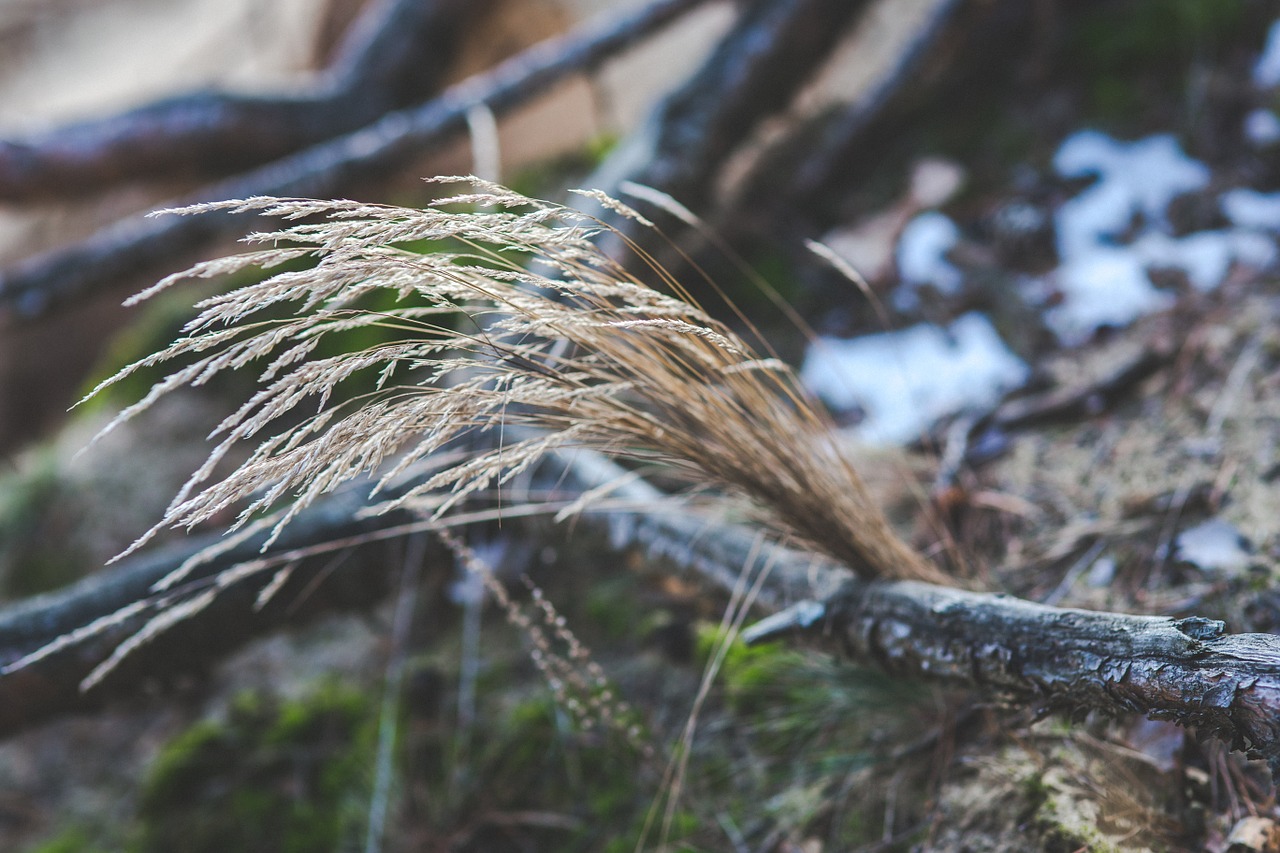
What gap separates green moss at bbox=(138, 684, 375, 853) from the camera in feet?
5.31

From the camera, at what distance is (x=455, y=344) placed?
92 centimetres

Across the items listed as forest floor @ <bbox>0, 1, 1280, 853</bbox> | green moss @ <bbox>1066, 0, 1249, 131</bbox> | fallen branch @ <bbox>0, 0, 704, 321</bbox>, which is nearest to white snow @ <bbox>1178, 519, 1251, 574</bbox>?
forest floor @ <bbox>0, 1, 1280, 853</bbox>

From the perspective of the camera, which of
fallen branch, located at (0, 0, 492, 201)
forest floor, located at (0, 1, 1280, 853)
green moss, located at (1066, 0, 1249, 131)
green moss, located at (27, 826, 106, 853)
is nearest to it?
forest floor, located at (0, 1, 1280, 853)

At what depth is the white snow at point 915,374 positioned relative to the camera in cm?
200

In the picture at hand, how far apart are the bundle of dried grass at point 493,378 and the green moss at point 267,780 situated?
0.90 metres

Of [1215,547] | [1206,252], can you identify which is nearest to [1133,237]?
[1206,252]

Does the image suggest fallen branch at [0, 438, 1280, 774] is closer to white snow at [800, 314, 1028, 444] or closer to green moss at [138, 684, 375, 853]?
green moss at [138, 684, 375, 853]

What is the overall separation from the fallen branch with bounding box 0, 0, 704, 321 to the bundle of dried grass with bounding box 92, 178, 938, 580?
2361mm

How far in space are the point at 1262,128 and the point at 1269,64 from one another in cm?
31

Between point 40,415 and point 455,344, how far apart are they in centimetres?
638

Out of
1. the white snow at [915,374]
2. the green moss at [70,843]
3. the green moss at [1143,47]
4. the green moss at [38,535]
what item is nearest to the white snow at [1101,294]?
the white snow at [915,374]

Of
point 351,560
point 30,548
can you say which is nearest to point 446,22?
point 30,548

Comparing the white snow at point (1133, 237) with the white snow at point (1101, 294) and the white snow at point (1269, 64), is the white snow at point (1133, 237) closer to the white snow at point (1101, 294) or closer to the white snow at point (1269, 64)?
the white snow at point (1101, 294)

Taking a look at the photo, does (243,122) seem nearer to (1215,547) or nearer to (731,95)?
(731,95)
